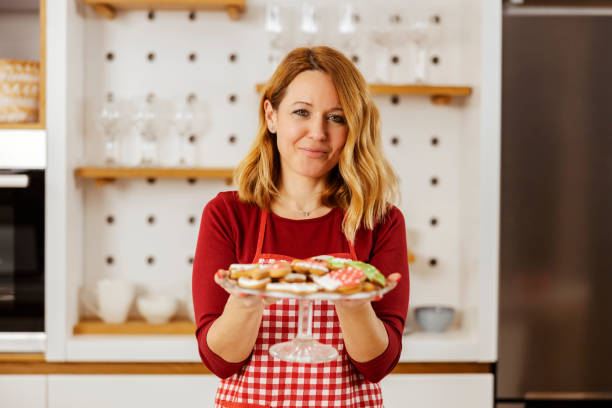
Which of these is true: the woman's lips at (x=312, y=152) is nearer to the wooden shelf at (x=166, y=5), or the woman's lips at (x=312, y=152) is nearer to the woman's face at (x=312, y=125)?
the woman's face at (x=312, y=125)

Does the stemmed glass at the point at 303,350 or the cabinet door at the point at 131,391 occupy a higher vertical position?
the stemmed glass at the point at 303,350

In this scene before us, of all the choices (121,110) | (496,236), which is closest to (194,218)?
(121,110)

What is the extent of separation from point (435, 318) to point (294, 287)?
1.40m

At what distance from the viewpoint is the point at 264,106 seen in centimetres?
142

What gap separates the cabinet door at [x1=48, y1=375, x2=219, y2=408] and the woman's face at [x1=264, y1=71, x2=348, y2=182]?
1.14 metres

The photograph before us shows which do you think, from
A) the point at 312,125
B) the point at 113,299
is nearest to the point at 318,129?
the point at 312,125

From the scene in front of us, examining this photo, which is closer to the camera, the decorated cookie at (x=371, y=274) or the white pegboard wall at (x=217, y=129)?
the decorated cookie at (x=371, y=274)

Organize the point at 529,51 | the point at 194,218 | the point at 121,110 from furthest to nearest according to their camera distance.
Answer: the point at 194,218 → the point at 121,110 → the point at 529,51

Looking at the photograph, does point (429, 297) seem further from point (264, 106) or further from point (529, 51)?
point (264, 106)

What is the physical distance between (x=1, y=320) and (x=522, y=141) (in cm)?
178

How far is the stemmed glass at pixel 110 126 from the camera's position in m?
2.33

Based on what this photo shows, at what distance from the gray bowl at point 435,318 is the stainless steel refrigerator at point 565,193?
27 cm

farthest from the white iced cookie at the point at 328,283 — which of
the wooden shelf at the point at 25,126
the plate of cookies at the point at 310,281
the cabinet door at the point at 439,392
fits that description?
the wooden shelf at the point at 25,126

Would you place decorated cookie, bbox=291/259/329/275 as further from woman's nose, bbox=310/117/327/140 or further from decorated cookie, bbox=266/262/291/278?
woman's nose, bbox=310/117/327/140
